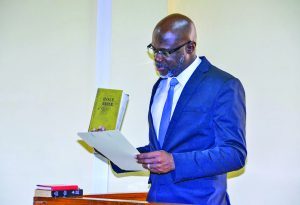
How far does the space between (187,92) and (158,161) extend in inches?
16.0

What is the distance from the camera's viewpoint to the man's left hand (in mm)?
1779

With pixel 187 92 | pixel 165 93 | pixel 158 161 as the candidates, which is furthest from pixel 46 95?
pixel 158 161

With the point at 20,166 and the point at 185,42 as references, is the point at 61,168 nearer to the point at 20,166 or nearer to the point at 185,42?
the point at 20,166

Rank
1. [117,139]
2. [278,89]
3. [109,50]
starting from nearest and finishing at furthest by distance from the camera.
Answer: [117,139], [278,89], [109,50]

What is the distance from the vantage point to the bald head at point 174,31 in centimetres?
219

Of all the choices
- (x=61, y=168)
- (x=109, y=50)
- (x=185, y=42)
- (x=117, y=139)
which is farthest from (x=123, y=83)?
(x=117, y=139)

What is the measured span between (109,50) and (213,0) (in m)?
0.78

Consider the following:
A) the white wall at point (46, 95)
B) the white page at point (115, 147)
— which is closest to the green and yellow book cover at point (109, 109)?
the white page at point (115, 147)

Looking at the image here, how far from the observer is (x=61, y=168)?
10.7 feet

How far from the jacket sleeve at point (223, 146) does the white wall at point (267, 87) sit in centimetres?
96

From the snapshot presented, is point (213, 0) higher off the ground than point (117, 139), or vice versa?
point (213, 0)

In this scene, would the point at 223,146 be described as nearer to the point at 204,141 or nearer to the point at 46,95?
the point at 204,141

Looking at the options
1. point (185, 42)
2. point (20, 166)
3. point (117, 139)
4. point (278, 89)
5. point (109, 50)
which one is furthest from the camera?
point (20, 166)

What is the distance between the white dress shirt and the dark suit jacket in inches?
3.4
